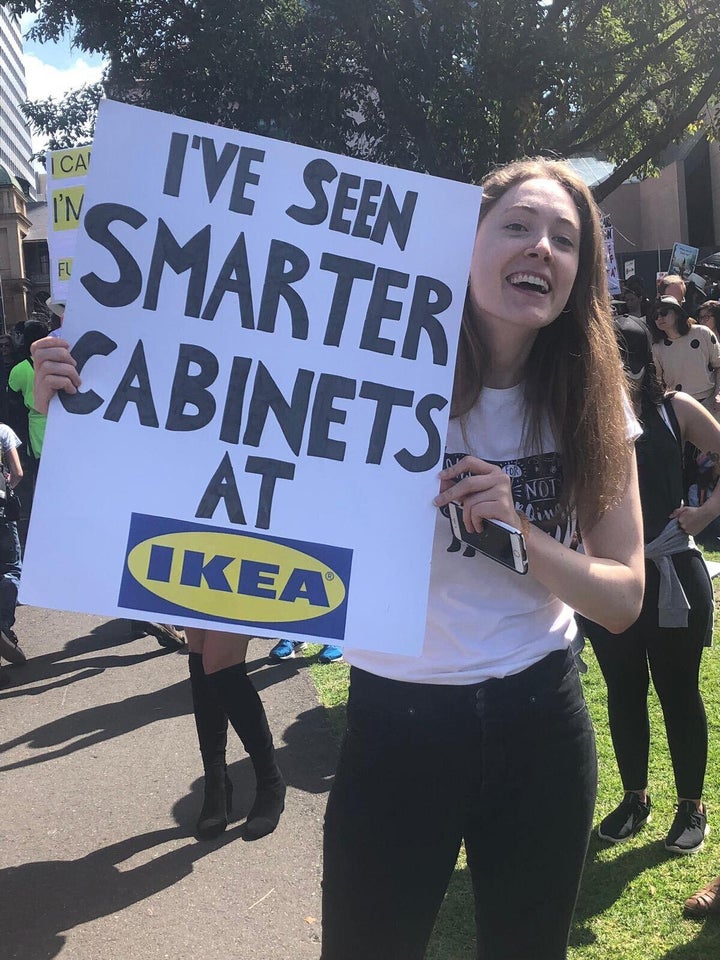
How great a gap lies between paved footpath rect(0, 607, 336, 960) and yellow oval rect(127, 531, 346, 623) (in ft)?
5.42

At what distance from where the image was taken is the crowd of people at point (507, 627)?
1571 millimetres

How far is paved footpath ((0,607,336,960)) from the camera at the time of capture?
2.82 m

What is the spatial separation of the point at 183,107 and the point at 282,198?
11.3 metres

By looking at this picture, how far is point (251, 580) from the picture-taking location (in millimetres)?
1531

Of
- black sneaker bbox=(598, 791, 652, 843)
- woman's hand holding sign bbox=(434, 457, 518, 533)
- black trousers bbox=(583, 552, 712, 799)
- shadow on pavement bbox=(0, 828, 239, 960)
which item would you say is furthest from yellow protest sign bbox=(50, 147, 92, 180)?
black sneaker bbox=(598, 791, 652, 843)

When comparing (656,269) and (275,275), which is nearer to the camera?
(275,275)

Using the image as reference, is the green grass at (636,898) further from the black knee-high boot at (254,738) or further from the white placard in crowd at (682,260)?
the white placard in crowd at (682,260)

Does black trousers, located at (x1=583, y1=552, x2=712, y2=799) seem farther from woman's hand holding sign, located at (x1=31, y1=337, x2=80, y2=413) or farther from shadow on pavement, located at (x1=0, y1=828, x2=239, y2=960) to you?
woman's hand holding sign, located at (x1=31, y1=337, x2=80, y2=413)

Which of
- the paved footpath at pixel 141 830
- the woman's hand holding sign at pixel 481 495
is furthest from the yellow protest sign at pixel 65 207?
the woman's hand holding sign at pixel 481 495

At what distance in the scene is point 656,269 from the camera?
62.3 ft

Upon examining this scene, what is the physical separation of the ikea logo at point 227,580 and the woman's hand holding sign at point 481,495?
0.78 ft

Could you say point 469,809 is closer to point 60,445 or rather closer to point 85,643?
point 60,445

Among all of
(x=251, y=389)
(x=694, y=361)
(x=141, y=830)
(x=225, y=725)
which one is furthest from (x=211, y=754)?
(x=694, y=361)

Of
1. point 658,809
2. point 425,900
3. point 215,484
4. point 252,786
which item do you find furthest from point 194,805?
point 215,484
